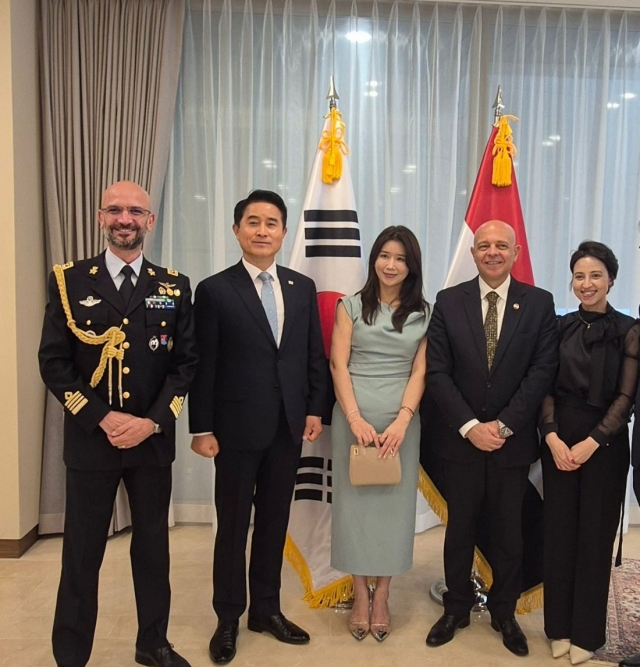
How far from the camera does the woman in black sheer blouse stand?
2055 millimetres

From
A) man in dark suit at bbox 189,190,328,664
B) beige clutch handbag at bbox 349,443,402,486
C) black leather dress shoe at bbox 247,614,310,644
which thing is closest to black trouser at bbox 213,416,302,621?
man in dark suit at bbox 189,190,328,664

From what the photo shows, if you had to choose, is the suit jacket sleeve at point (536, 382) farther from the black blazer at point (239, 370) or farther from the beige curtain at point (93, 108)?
the beige curtain at point (93, 108)

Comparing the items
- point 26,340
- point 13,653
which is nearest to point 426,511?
point 13,653

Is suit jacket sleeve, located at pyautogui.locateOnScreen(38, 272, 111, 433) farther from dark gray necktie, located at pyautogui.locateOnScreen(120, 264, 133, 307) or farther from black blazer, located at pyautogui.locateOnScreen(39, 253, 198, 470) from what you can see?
dark gray necktie, located at pyautogui.locateOnScreen(120, 264, 133, 307)

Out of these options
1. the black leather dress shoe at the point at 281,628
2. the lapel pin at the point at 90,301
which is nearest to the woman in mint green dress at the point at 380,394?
the black leather dress shoe at the point at 281,628

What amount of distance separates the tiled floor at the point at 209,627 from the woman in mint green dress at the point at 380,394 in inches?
5.5

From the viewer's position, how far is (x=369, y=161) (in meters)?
3.41

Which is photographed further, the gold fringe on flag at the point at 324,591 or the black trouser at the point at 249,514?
the gold fringe on flag at the point at 324,591

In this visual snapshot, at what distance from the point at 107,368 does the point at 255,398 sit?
0.52 m

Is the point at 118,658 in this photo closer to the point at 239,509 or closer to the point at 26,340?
the point at 239,509

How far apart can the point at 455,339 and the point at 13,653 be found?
2.02 meters

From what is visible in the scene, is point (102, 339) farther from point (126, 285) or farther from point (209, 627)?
point (209, 627)

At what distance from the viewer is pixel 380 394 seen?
2.27 meters

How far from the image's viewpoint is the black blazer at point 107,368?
1819mm
